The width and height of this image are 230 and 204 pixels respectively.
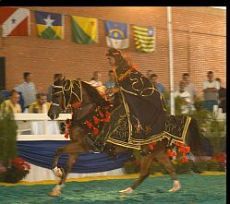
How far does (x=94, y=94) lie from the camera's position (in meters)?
6.52

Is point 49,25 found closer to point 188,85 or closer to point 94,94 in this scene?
point 94,94

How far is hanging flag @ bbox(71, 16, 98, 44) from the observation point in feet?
21.7

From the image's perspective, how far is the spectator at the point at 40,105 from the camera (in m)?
6.42

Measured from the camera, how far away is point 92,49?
660cm

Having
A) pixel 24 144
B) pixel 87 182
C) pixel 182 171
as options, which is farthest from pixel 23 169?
pixel 182 171

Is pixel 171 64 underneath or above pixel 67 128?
above

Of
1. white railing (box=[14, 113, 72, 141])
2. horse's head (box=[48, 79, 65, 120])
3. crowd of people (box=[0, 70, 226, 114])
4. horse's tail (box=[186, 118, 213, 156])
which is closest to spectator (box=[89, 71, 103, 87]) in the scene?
crowd of people (box=[0, 70, 226, 114])

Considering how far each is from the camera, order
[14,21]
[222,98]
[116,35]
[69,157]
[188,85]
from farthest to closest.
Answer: [222,98], [188,85], [116,35], [69,157], [14,21]

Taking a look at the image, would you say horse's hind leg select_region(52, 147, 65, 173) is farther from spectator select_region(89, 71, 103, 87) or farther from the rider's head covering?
the rider's head covering

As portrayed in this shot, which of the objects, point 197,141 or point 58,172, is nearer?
point 58,172

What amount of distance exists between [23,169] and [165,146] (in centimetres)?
173

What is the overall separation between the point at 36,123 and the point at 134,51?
1471mm

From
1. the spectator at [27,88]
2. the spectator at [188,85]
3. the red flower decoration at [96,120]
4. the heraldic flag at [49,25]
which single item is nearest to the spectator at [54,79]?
the spectator at [27,88]

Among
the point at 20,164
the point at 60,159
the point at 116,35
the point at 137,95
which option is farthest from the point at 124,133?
the point at 20,164
